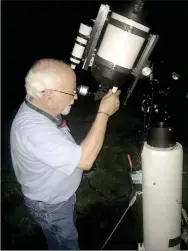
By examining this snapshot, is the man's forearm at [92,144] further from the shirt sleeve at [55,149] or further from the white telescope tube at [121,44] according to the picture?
the white telescope tube at [121,44]

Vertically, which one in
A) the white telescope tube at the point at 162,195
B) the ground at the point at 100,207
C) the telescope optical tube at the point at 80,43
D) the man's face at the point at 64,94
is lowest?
the ground at the point at 100,207

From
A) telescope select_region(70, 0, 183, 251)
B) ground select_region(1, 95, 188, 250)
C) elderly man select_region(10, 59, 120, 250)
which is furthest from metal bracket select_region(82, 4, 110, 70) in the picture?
ground select_region(1, 95, 188, 250)

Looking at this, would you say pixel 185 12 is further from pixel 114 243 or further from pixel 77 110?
pixel 114 243

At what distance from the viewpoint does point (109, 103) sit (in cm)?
199

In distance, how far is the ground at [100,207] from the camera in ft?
10.8

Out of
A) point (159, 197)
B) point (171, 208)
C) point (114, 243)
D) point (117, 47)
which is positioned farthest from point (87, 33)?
point (114, 243)

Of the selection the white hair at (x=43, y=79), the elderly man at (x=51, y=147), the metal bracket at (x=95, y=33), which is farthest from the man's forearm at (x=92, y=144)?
the metal bracket at (x=95, y=33)

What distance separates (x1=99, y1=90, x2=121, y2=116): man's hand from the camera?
196 centimetres

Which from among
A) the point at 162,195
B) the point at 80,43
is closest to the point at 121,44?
the point at 80,43

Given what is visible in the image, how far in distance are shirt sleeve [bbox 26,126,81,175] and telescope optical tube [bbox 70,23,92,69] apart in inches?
30.9

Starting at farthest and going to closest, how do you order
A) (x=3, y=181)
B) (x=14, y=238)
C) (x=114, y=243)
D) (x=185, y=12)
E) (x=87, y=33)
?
(x=185, y=12) < (x=3, y=181) < (x=14, y=238) < (x=114, y=243) < (x=87, y=33)

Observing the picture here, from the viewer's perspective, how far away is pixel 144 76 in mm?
2172

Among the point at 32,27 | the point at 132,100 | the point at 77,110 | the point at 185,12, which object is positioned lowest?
the point at 77,110

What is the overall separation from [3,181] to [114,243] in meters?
2.81
